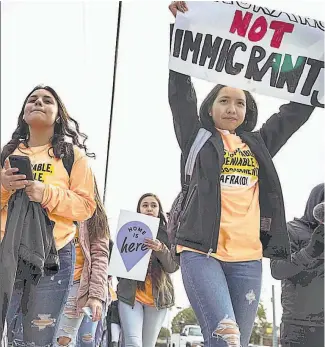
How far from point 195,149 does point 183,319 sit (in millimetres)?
505

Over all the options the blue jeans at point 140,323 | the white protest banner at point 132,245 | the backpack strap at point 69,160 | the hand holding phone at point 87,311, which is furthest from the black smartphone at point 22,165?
the blue jeans at point 140,323

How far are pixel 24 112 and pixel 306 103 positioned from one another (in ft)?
2.75

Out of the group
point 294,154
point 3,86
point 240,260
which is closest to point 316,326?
point 240,260

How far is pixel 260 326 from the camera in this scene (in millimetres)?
1783

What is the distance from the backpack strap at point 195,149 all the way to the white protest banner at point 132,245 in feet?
0.63

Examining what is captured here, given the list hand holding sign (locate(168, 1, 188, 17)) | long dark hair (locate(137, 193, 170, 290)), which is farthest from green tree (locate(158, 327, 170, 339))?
hand holding sign (locate(168, 1, 188, 17))

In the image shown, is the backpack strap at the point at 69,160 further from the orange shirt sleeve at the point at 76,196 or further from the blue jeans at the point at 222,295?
the blue jeans at the point at 222,295

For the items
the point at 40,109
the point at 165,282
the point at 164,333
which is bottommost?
the point at 164,333

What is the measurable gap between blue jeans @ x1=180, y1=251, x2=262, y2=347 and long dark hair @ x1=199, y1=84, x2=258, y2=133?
15.4 inches

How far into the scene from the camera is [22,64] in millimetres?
1803

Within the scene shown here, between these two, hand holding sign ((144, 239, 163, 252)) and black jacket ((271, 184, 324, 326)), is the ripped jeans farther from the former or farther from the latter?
black jacket ((271, 184, 324, 326))

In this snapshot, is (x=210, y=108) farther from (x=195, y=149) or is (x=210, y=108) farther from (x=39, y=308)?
(x=39, y=308)

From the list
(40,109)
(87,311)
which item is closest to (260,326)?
(87,311)

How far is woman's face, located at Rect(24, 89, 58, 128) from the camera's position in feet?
5.92
